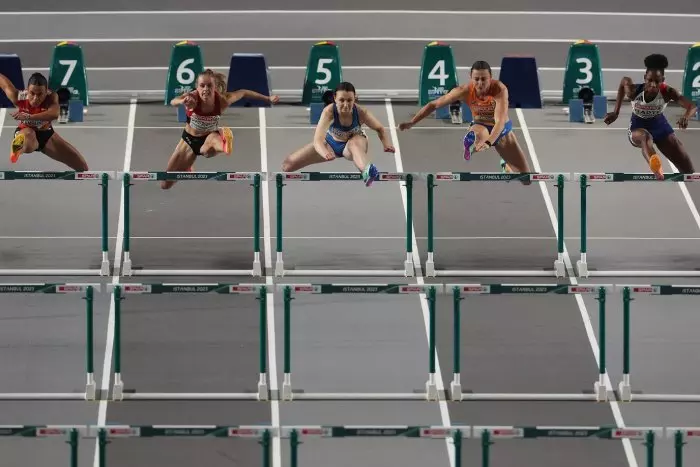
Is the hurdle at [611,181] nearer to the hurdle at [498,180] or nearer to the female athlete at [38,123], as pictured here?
the hurdle at [498,180]

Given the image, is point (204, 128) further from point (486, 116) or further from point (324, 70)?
point (324, 70)

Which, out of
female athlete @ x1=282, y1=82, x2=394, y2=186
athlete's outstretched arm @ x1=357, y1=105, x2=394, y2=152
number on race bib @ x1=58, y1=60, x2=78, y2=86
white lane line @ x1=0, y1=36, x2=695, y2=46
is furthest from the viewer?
white lane line @ x1=0, y1=36, x2=695, y2=46

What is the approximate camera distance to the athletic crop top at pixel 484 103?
22.8m

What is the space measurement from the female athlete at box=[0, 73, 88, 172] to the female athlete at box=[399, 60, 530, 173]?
342 centimetres

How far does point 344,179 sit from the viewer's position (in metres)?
21.3

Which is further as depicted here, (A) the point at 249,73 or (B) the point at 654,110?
(A) the point at 249,73

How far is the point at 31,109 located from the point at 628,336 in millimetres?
6818

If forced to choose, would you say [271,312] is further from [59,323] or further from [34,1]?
[34,1]

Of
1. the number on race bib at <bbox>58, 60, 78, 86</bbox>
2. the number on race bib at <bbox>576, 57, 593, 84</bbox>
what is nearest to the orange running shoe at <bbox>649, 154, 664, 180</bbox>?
the number on race bib at <bbox>576, 57, 593, 84</bbox>

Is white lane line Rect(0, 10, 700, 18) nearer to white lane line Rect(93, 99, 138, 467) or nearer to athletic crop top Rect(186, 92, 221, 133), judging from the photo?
white lane line Rect(93, 99, 138, 467)

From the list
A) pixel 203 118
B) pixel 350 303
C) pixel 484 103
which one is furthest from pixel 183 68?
pixel 350 303

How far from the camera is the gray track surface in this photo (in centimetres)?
1959

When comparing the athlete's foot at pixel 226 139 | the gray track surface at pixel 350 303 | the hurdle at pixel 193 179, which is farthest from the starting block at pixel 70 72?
the hurdle at pixel 193 179

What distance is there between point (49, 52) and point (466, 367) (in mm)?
9766
